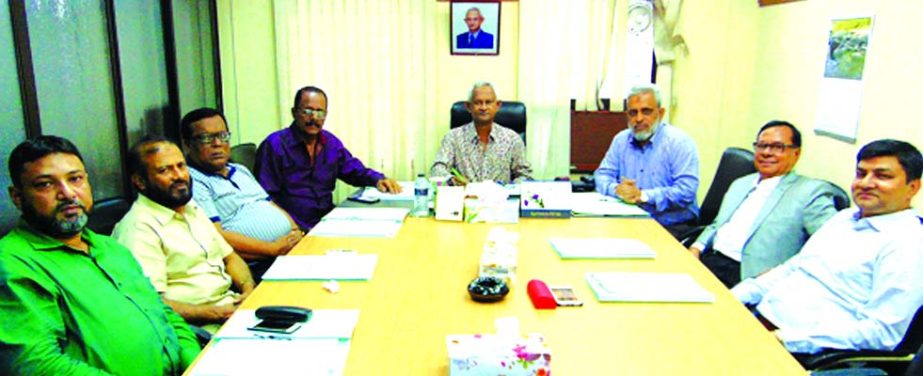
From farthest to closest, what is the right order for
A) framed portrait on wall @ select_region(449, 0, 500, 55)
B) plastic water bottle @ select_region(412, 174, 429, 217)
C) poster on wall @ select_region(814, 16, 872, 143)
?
framed portrait on wall @ select_region(449, 0, 500, 55), poster on wall @ select_region(814, 16, 872, 143), plastic water bottle @ select_region(412, 174, 429, 217)

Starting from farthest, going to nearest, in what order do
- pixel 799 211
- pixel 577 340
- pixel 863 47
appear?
pixel 863 47
pixel 799 211
pixel 577 340

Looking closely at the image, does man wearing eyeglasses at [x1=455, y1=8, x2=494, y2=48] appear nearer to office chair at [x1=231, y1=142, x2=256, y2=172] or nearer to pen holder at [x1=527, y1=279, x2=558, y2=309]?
office chair at [x1=231, y1=142, x2=256, y2=172]

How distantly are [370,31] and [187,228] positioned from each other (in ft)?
8.07

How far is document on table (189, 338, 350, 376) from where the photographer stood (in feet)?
3.96

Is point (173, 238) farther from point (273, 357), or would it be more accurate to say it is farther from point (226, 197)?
point (273, 357)

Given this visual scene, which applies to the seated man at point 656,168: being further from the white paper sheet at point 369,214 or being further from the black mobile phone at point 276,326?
the black mobile phone at point 276,326

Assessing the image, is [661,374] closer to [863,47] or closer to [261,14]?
[863,47]

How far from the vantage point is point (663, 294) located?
1.64 m

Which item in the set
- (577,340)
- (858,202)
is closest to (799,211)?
(858,202)

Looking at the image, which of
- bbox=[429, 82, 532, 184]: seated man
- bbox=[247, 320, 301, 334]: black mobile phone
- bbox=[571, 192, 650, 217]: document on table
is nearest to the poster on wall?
bbox=[571, 192, 650, 217]: document on table

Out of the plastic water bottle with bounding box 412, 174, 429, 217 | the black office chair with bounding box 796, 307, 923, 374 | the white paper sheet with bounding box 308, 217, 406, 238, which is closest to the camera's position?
the black office chair with bounding box 796, 307, 923, 374

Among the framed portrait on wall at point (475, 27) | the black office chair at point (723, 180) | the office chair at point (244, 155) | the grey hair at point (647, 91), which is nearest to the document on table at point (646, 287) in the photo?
the black office chair at point (723, 180)

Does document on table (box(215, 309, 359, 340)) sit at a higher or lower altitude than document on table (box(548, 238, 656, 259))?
lower

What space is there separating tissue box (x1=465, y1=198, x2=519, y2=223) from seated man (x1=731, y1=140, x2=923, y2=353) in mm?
861
